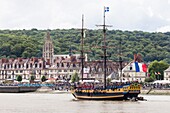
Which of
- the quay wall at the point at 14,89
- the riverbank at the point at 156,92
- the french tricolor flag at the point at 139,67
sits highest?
the french tricolor flag at the point at 139,67

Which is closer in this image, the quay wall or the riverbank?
the riverbank

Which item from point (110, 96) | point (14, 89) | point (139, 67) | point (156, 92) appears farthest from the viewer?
point (14, 89)

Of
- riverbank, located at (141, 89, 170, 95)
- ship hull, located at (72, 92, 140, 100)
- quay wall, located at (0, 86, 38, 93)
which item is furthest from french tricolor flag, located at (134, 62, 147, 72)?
quay wall, located at (0, 86, 38, 93)

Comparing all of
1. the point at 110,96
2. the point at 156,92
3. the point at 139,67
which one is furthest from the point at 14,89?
the point at 110,96

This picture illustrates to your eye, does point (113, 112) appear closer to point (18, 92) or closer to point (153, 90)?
point (153, 90)

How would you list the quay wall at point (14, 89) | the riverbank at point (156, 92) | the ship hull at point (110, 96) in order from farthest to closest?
1. the quay wall at point (14, 89)
2. the riverbank at point (156, 92)
3. the ship hull at point (110, 96)

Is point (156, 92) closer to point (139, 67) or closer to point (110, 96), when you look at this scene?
point (139, 67)

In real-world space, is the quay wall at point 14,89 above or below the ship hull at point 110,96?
above

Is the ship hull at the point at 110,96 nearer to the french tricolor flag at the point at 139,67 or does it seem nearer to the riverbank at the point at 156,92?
the french tricolor flag at the point at 139,67

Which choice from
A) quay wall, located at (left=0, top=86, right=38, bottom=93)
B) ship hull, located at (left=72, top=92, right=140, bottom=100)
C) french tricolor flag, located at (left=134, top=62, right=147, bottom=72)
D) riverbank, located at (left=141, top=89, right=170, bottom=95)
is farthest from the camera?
quay wall, located at (left=0, top=86, right=38, bottom=93)

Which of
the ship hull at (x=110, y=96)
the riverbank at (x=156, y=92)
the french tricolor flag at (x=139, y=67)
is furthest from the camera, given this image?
the riverbank at (x=156, y=92)

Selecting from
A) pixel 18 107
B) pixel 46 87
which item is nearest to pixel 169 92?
pixel 46 87

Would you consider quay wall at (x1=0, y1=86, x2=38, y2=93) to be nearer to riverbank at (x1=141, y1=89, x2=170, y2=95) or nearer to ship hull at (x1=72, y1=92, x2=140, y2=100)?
riverbank at (x1=141, y1=89, x2=170, y2=95)

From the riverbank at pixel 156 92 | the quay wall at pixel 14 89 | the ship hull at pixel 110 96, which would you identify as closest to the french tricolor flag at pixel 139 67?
the riverbank at pixel 156 92
